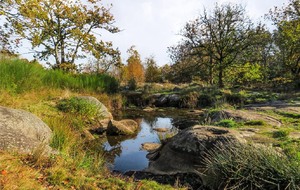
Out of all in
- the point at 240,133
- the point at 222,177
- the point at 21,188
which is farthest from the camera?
the point at 240,133

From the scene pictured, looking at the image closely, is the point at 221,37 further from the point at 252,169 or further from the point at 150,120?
the point at 252,169

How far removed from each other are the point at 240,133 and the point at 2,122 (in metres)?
4.40

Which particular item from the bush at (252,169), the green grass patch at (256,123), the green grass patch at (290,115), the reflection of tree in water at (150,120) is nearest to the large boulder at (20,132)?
the bush at (252,169)

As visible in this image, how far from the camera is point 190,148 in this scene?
5.47 metres

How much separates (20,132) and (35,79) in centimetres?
719

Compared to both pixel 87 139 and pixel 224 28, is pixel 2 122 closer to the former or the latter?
pixel 87 139

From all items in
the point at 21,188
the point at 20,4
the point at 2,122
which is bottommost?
the point at 21,188

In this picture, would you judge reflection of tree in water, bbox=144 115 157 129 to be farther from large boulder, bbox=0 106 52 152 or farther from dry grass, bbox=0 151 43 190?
dry grass, bbox=0 151 43 190

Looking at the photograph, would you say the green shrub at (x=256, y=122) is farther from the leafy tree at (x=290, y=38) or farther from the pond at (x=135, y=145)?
the leafy tree at (x=290, y=38)

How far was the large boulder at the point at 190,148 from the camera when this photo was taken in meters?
5.19

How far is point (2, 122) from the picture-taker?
473 centimetres

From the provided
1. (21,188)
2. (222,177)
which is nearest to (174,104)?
(222,177)

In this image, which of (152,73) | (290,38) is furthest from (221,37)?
(152,73)

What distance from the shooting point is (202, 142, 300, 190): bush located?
12.2ft
